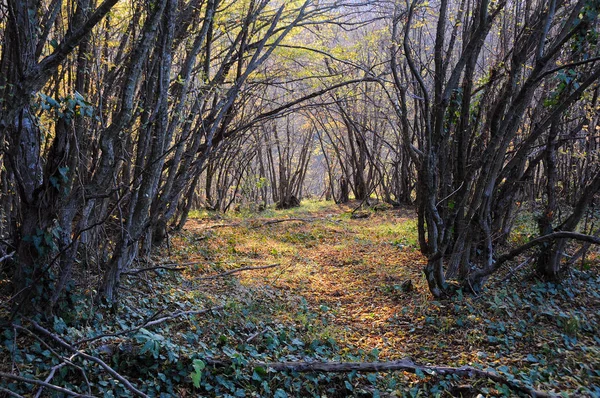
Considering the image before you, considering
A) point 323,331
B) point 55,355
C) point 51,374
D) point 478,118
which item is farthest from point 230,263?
point 478,118

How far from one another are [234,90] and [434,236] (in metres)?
2.92

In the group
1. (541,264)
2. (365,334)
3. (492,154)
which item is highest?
(492,154)

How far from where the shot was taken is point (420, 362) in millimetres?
3689

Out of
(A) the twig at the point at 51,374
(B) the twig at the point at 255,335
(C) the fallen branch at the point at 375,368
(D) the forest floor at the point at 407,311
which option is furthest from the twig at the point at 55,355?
(D) the forest floor at the point at 407,311

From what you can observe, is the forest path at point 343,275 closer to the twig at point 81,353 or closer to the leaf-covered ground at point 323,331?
the leaf-covered ground at point 323,331

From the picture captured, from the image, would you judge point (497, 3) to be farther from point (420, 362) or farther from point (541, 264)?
point (420, 362)

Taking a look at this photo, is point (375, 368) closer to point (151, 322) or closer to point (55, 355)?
point (151, 322)

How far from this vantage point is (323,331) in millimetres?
4328

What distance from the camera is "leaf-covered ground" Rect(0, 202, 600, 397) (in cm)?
317

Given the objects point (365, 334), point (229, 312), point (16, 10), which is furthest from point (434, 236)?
point (16, 10)

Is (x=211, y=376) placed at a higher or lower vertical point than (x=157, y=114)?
lower

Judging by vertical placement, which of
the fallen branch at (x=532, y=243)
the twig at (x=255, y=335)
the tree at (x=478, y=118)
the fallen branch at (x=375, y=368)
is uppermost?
the tree at (x=478, y=118)

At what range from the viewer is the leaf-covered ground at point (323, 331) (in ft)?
10.4

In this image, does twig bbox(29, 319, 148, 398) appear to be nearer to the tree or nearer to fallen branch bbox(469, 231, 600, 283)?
the tree
